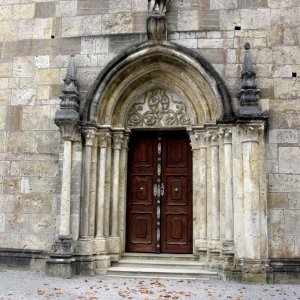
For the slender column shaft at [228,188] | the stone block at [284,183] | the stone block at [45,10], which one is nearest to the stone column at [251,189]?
the slender column shaft at [228,188]

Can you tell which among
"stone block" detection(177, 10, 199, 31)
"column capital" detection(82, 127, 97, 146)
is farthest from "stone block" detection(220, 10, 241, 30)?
"column capital" detection(82, 127, 97, 146)

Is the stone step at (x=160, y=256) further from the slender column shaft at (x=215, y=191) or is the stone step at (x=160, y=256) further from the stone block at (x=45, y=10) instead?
the stone block at (x=45, y=10)

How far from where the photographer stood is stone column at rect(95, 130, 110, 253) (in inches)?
347

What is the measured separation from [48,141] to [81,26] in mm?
2630

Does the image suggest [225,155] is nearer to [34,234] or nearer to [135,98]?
[135,98]

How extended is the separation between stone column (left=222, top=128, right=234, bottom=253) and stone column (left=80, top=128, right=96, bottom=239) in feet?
8.86

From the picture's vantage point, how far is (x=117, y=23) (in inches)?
373

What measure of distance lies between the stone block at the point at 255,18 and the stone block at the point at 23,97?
15.5ft

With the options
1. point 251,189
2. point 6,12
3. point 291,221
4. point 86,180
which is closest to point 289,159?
point 251,189

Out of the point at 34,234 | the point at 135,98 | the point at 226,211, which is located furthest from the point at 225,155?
the point at 34,234

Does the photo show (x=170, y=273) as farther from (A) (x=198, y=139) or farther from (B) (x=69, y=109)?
(B) (x=69, y=109)

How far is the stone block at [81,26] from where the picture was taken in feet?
31.2

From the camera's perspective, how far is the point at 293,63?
8867 millimetres

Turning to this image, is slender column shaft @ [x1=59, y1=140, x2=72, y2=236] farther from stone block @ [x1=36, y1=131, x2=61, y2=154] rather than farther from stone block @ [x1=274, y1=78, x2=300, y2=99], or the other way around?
stone block @ [x1=274, y1=78, x2=300, y2=99]
